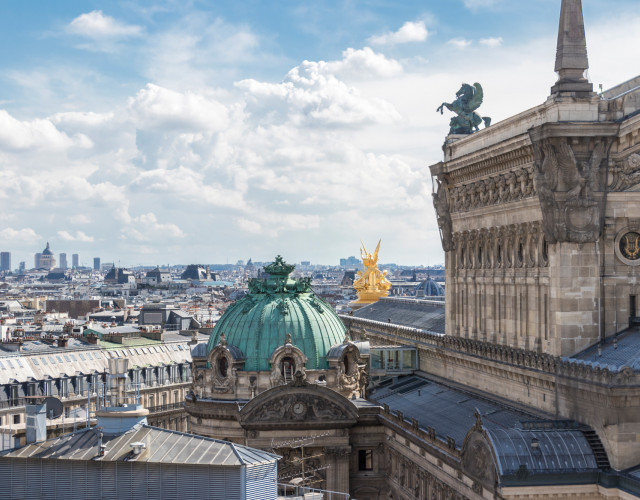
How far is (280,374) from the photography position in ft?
297

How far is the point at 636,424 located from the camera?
56.7 meters

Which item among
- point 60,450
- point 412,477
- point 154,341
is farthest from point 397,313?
point 60,450

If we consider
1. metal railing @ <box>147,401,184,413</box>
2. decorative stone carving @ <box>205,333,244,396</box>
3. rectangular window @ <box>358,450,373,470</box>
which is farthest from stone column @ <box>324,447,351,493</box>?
metal railing @ <box>147,401,184,413</box>

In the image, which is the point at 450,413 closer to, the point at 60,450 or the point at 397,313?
the point at 60,450

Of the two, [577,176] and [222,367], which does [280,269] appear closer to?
[222,367]

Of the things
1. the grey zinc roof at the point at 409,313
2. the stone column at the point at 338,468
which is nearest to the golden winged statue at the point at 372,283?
the grey zinc roof at the point at 409,313

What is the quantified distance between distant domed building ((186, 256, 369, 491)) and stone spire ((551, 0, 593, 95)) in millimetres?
33932

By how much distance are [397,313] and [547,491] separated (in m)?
57.8

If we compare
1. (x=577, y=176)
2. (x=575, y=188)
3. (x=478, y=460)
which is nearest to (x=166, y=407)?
(x=478, y=460)

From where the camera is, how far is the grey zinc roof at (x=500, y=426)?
57219 millimetres

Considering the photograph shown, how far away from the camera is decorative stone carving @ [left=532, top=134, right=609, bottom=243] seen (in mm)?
62500

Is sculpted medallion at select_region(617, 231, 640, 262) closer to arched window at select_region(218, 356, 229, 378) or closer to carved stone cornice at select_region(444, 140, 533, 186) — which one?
carved stone cornice at select_region(444, 140, 533, 186)

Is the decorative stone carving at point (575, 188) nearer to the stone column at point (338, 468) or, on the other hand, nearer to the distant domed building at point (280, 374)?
the distant domed building at point (280, 374)

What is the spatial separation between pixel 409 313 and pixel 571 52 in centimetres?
4836
